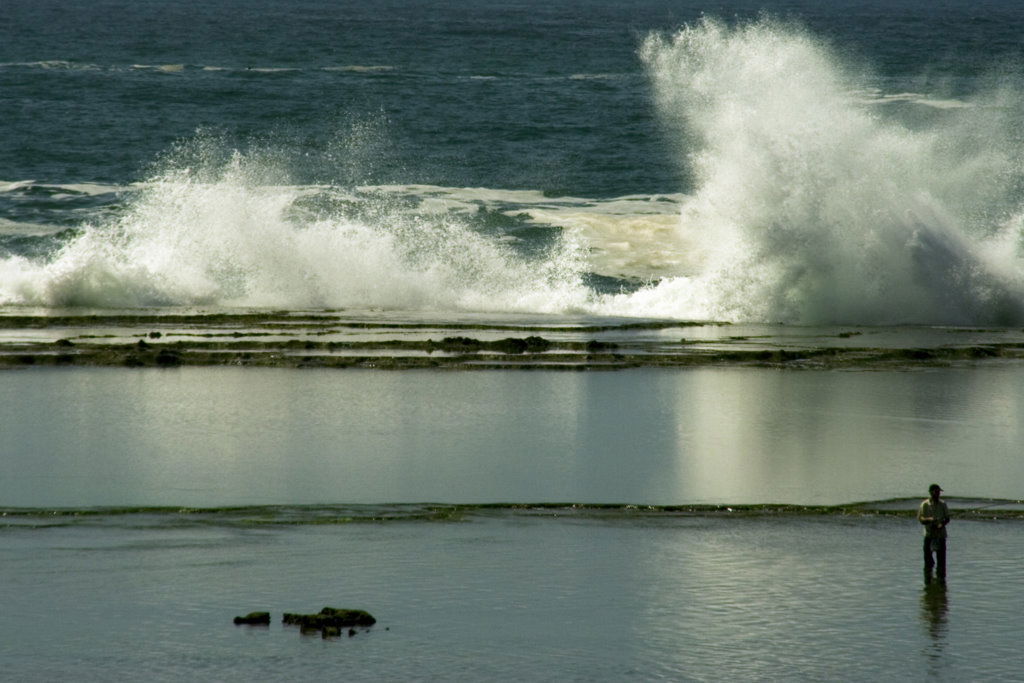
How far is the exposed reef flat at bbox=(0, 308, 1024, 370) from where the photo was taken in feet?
77.4

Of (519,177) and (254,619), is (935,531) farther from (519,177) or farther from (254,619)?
(519,177)

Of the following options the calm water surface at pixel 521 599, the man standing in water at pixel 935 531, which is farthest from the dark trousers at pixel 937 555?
the calm water surface at pixel 521 599

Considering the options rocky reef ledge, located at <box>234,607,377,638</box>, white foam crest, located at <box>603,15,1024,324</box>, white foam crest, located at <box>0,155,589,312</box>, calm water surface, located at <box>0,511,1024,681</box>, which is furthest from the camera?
white foam crest, located at <box>0,155,589,312</box>

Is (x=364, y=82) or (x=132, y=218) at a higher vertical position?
(x=364, y=82)

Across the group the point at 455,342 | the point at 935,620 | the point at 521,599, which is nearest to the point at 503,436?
the point at 521,599

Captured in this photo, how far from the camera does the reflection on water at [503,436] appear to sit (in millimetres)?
15094

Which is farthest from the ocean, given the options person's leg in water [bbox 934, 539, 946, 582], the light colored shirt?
the light colored shirt

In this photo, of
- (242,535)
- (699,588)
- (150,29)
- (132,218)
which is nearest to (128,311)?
(132,218)

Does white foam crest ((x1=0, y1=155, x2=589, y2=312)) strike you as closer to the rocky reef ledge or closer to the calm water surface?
the calm water surface

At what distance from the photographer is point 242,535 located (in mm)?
13273

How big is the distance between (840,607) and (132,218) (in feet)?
91.1

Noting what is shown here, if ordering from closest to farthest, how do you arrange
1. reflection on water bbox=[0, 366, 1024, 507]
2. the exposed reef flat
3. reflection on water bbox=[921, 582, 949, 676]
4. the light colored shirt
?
reflection on water bbox=[921, 582, 949, 676] → the light colored shirt → reflection on water bbox=[0, 366, 1024, 507] → the exposed reef flat

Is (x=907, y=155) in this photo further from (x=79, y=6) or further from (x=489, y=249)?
(x=79, y=6)

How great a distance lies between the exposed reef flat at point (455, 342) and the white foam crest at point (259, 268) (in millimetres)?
1877
